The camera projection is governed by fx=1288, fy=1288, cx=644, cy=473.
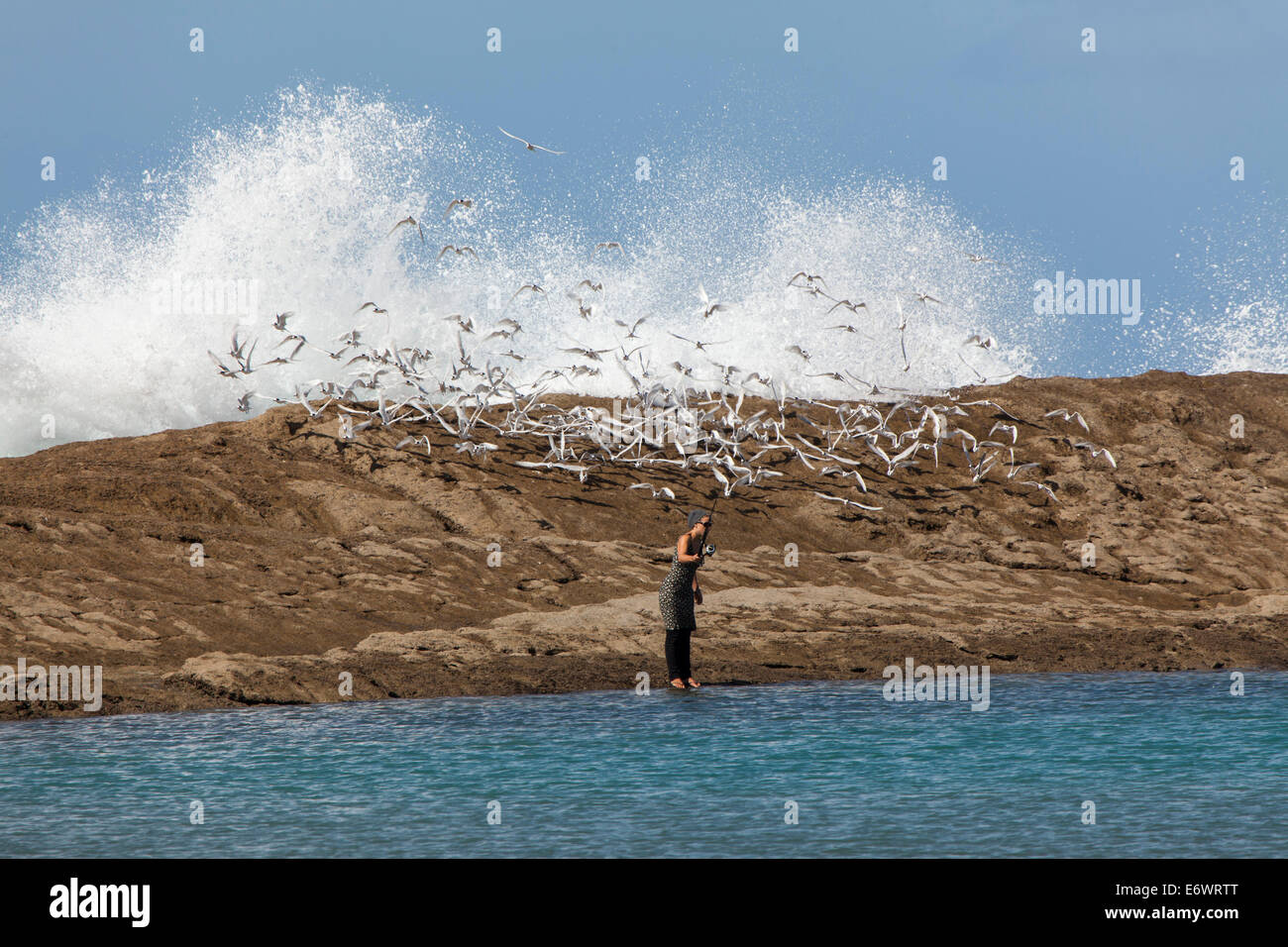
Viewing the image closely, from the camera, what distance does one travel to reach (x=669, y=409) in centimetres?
2419

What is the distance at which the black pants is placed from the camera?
1287 centimetres

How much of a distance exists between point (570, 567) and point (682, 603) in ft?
15.4

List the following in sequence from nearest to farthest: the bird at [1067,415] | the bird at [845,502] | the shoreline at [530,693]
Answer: the shoreline at [530,693] → the bird at [845,502] → the bird at [1067,415]

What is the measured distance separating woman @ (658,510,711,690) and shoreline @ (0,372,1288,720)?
1.36 feet

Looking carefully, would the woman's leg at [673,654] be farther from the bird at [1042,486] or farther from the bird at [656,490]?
the bird at [1042,486]

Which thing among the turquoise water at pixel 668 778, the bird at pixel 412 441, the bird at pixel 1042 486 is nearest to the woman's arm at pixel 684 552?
the turquoise water at pixel 668 778

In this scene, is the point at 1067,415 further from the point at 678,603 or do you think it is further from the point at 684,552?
the point at 678,603

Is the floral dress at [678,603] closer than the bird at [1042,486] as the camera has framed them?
Yes

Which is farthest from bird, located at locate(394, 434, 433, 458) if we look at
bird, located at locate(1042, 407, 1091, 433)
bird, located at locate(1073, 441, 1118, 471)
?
bird, located at locate(1042, 407, 1091, 433)

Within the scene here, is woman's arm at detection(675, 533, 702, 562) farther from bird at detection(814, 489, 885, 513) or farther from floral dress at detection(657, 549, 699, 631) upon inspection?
bird at detection(814, 489, 885, 513)

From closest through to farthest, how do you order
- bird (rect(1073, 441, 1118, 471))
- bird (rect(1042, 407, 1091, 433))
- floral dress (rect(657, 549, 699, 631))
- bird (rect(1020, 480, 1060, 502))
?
floral dress (rect(657, 549, 699, 631))
bird (rect(1020, 480, 1060, 502))
bird (rect(1073, 441, 1118, 471))
bird (rect(1042, 407, 1091, 433))

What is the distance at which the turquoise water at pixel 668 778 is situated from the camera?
710 cm
